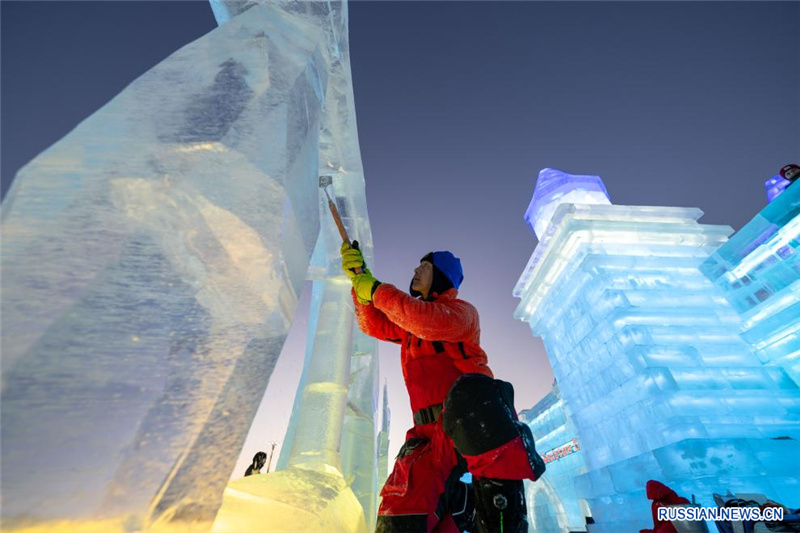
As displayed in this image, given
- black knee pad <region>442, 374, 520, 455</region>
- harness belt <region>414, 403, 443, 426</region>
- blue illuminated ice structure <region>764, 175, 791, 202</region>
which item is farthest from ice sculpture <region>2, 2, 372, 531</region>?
blue illuminated ice structure <region>764, 175, 791, 202</region>

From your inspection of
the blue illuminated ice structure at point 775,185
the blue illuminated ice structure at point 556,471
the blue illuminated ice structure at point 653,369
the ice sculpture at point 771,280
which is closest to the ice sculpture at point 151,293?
the blue illuminated ice structure at point 653,369

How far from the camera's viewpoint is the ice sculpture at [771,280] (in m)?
5.58

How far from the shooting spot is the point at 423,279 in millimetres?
2953

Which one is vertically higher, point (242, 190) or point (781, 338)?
point (781, 338)

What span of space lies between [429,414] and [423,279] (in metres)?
1.07

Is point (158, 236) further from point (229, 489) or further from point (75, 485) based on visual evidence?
point (229, 489)

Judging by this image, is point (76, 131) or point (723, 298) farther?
point (723, 298)

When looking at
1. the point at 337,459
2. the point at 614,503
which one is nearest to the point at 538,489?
the point at 614,503

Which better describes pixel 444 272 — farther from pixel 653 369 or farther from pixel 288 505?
pixel 653 369

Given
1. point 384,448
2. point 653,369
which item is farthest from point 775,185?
point 384,448

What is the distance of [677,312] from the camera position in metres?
6.70

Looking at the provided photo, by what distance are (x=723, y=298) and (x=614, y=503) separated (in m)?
4.57

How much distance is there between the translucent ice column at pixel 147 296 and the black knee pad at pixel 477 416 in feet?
3.63

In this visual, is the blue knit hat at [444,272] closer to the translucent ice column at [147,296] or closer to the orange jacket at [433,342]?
the orange jacket at [433,342]
